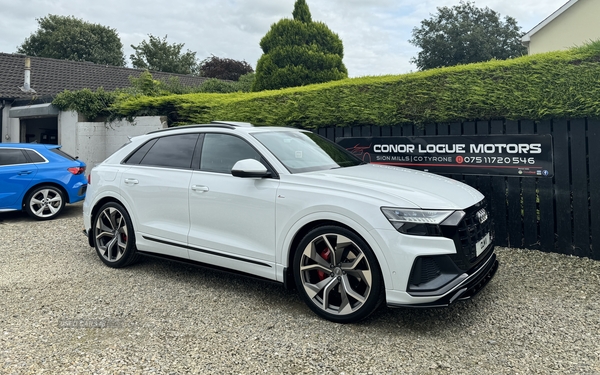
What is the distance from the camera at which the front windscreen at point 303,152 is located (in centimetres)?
401

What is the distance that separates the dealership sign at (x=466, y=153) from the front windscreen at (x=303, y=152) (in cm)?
173

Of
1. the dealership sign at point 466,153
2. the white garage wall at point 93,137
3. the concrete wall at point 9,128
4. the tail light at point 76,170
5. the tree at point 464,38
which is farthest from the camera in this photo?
the tree at point 464,38

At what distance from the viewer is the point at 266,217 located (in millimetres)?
3680

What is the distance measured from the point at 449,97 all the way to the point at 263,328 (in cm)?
401

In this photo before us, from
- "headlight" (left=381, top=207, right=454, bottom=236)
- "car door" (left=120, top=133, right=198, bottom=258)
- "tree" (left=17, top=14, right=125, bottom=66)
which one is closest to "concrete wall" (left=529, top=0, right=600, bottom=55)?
"headlight" (left=381, top=207, right=454, bottom=236)

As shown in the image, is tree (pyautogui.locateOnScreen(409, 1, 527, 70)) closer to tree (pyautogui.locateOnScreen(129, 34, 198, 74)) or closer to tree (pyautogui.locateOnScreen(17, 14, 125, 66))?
tree (pyautogui.locateOnScreen(129, 34, 198, 74))

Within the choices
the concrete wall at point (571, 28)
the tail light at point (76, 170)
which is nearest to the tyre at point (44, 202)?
the tail light at point (76, 170)

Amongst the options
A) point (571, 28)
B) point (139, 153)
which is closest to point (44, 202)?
point (139, 153)

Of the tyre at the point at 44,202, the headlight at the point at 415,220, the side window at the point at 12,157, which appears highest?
the side window at the point at 12,157

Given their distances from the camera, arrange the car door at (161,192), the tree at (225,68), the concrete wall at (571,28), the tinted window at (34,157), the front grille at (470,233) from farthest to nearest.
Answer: the tree at (225,68), the concrete wall at (571,28), the tinted window at (34,157), the car door at (161,192), the front grille at (470,233)

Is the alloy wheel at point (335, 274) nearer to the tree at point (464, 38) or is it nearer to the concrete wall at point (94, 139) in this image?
the concrete wall at point (94, 139)

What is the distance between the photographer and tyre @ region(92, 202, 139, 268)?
4.76 metres

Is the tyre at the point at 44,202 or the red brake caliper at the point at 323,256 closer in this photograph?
the red brake caliper at the point at 323,256

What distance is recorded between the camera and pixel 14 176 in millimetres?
7871
